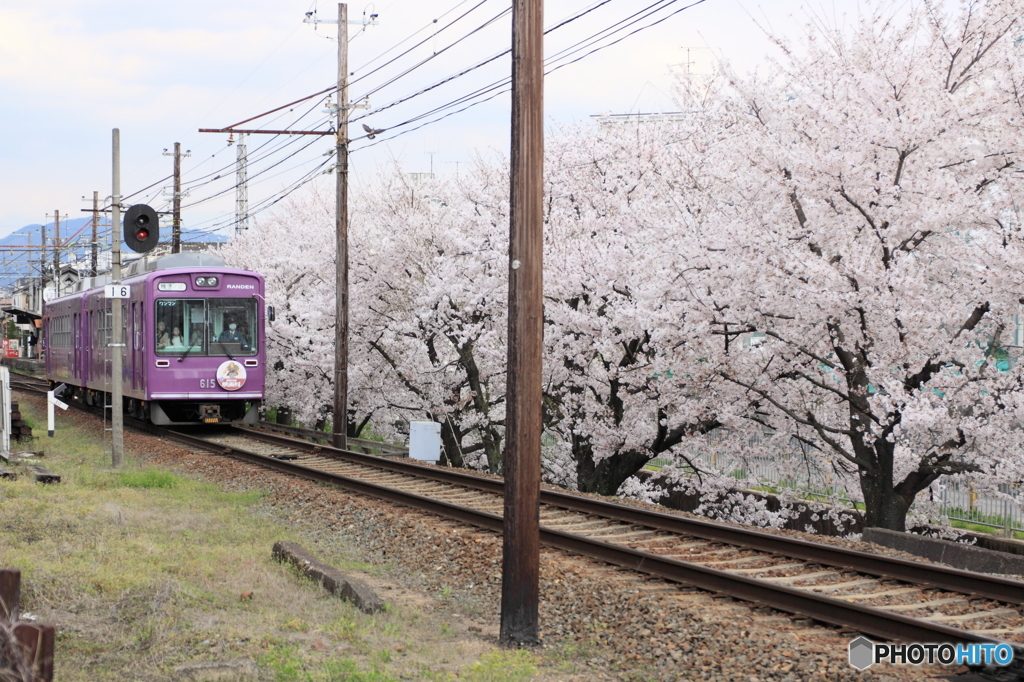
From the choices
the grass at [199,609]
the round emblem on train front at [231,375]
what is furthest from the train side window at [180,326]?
the grass at [199,609]

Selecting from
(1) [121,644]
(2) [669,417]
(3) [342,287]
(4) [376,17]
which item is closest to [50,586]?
(1) [121,644]

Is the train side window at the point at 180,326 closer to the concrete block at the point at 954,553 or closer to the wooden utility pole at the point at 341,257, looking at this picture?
the wooden utility pole at the point at 341,257

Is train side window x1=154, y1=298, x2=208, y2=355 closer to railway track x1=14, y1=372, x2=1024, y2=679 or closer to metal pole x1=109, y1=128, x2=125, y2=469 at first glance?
metal pole x1=109, y1=128, x2=125, y2=469

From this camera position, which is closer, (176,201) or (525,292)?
(525,292)

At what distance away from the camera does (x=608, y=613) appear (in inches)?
288

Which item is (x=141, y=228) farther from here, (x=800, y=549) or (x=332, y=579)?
(x=800, y=549)

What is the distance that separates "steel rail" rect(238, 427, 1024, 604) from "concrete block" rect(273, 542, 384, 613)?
12.5ft

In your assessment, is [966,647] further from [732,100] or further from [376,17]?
[376,17]

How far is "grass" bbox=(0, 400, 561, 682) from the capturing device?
5727 mm

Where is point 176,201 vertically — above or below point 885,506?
above

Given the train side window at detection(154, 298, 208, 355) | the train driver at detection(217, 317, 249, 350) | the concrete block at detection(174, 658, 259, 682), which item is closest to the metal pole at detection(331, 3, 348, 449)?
the train driver at detection(217, 317, 249, 350)

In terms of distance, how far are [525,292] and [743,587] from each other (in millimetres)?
2911

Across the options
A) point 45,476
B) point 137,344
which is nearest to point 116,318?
point 45,476

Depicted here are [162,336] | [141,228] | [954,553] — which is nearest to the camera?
[954,553]
